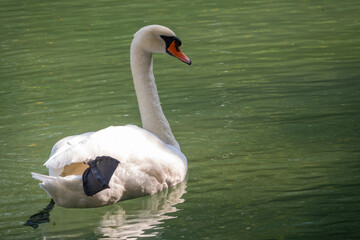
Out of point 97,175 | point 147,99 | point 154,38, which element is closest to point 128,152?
point 97,175

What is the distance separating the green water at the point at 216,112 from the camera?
591cm

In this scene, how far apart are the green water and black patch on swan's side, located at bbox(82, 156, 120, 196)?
1.13 feet

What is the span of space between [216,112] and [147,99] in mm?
2049

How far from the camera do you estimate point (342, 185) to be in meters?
6.36

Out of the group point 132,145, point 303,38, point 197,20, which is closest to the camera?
point 132,145

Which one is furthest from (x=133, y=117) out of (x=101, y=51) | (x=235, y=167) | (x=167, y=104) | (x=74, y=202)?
(x=101, y=51)

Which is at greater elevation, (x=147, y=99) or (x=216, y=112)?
(x=147, y=99)

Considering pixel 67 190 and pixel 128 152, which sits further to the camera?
pixel 128 152

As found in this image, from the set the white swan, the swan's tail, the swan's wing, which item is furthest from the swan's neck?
the swan's tail

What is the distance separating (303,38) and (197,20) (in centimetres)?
326

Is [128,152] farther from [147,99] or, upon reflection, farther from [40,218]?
[147,99]

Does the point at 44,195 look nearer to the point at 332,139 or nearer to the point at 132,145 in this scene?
the point at 132,145

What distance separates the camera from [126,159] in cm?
614

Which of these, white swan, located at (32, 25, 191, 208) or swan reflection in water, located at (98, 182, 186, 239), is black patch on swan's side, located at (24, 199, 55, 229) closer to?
white swan, located at (32, 25, 191, 208)
